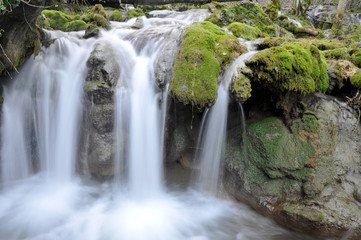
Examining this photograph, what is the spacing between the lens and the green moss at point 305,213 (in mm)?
3645

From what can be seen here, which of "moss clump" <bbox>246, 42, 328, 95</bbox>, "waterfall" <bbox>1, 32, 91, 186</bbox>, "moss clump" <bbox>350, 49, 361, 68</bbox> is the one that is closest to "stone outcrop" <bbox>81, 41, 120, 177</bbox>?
"waterfall" <bbox>1, 32, 91, 186</bbox>

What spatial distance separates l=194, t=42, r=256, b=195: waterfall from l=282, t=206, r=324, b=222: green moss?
5.05 feet

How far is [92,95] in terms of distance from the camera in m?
4.62

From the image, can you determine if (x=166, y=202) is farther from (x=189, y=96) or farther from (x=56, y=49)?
(x=56, y=49)

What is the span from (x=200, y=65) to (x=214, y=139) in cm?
169

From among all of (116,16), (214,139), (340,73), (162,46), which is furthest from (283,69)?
(116,16)

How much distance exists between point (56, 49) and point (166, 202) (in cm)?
472

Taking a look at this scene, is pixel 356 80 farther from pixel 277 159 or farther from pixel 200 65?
pixel 200 65

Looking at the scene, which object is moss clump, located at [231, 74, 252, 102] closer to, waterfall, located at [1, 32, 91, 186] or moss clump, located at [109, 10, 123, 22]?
waterfall, located at [1, 32, 91, 186]

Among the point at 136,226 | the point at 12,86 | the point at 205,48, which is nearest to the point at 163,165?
the point at 136,226

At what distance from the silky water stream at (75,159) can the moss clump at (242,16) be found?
14.7ft

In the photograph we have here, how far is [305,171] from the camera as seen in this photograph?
414cm

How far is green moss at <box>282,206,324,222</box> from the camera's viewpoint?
364 cm

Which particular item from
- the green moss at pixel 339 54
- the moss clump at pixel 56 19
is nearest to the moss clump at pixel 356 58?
the green moss at pixel 339 54
